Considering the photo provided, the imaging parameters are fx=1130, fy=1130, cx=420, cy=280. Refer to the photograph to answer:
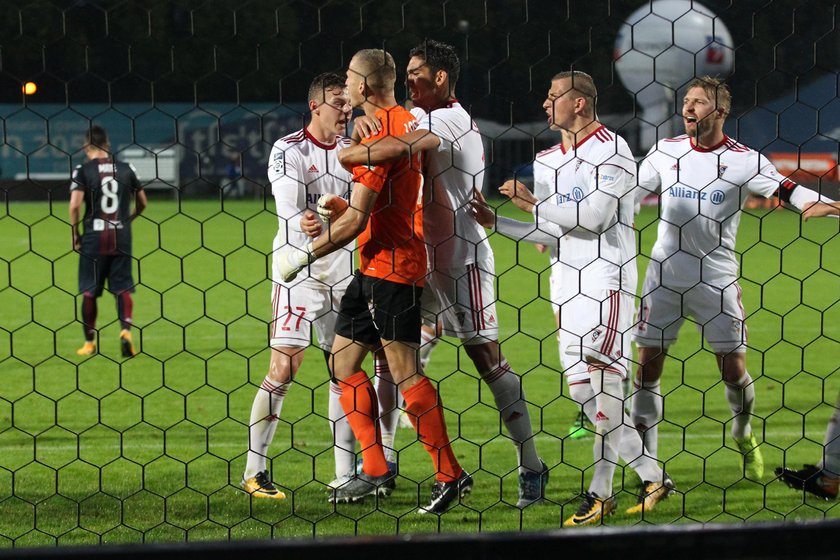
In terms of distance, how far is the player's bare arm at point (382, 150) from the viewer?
389cm

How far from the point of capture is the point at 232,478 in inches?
193

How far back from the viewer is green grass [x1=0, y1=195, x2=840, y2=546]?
4238 mm

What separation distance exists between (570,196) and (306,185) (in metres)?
1.19

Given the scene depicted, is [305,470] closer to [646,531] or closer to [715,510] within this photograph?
[715,510]

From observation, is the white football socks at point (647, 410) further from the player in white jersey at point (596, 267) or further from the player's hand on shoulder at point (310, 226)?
the player's hand on shoulder at point (310, 226)

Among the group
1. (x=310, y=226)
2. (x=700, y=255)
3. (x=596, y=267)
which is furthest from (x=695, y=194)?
(x=310, y=226)

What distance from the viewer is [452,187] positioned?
455 cm

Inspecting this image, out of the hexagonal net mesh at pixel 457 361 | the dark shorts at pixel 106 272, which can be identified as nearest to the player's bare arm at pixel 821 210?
the hexagonal net mesh at pixel 457 361

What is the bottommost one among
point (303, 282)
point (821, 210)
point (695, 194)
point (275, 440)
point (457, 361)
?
point (275, 440)

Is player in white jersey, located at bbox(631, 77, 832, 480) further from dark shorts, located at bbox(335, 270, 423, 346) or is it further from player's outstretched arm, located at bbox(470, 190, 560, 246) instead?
dark shorts, located at bbox(335, 270, 423, 346)

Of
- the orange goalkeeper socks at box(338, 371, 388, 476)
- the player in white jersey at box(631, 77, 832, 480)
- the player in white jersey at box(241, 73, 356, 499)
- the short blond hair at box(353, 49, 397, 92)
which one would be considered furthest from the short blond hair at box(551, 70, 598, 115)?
the orange goalkeeper socks at box(338, 371, 388, 476)

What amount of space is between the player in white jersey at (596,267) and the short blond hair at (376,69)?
621 mm

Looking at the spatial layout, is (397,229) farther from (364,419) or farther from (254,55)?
(254,55)

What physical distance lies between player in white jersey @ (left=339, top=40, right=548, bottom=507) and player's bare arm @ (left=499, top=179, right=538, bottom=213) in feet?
0.76
